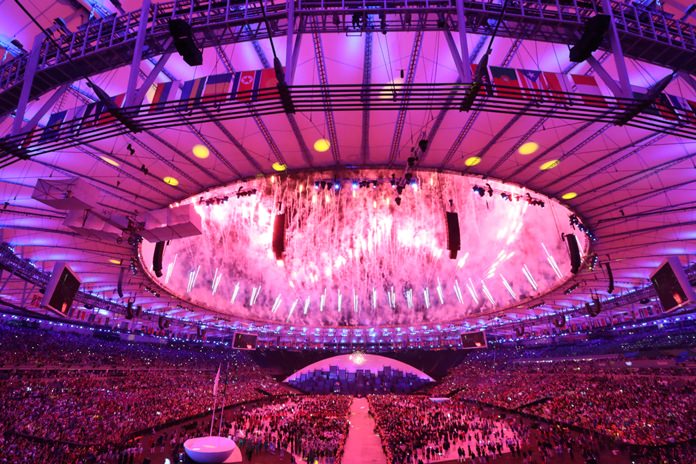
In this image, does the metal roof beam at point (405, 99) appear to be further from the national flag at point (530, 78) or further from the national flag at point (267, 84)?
the national flag at point (267, 84)

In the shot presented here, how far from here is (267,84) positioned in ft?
27.2

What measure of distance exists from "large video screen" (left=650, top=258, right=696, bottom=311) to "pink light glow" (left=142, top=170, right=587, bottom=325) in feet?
20.8

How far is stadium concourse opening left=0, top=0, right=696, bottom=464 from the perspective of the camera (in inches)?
345

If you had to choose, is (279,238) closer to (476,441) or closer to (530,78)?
(530,78)

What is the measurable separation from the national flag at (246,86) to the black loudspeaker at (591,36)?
7087 mm

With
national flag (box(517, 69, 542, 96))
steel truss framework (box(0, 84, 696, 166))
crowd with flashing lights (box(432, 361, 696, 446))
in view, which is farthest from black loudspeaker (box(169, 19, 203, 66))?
crowd with flashing lights (box(432, 361, 696, 446))

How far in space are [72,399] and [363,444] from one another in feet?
86.8

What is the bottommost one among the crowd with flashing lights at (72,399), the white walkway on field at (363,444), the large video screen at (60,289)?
the white walkway on field at (363,444)

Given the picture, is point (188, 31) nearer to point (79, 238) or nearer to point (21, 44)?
point (21, 44)

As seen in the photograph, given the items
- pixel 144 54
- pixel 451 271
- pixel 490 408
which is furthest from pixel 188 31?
pixel 490 408

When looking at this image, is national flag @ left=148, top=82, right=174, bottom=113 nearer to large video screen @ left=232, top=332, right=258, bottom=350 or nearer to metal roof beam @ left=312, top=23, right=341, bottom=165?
metal roof beam @ left=312, top=23, right=341, bottom=165

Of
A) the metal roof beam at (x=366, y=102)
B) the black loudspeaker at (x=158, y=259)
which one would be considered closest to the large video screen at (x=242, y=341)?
the black loudspeaker at (x=158, y=259)

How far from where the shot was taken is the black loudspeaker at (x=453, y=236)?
1708cm

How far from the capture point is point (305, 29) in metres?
8.98
